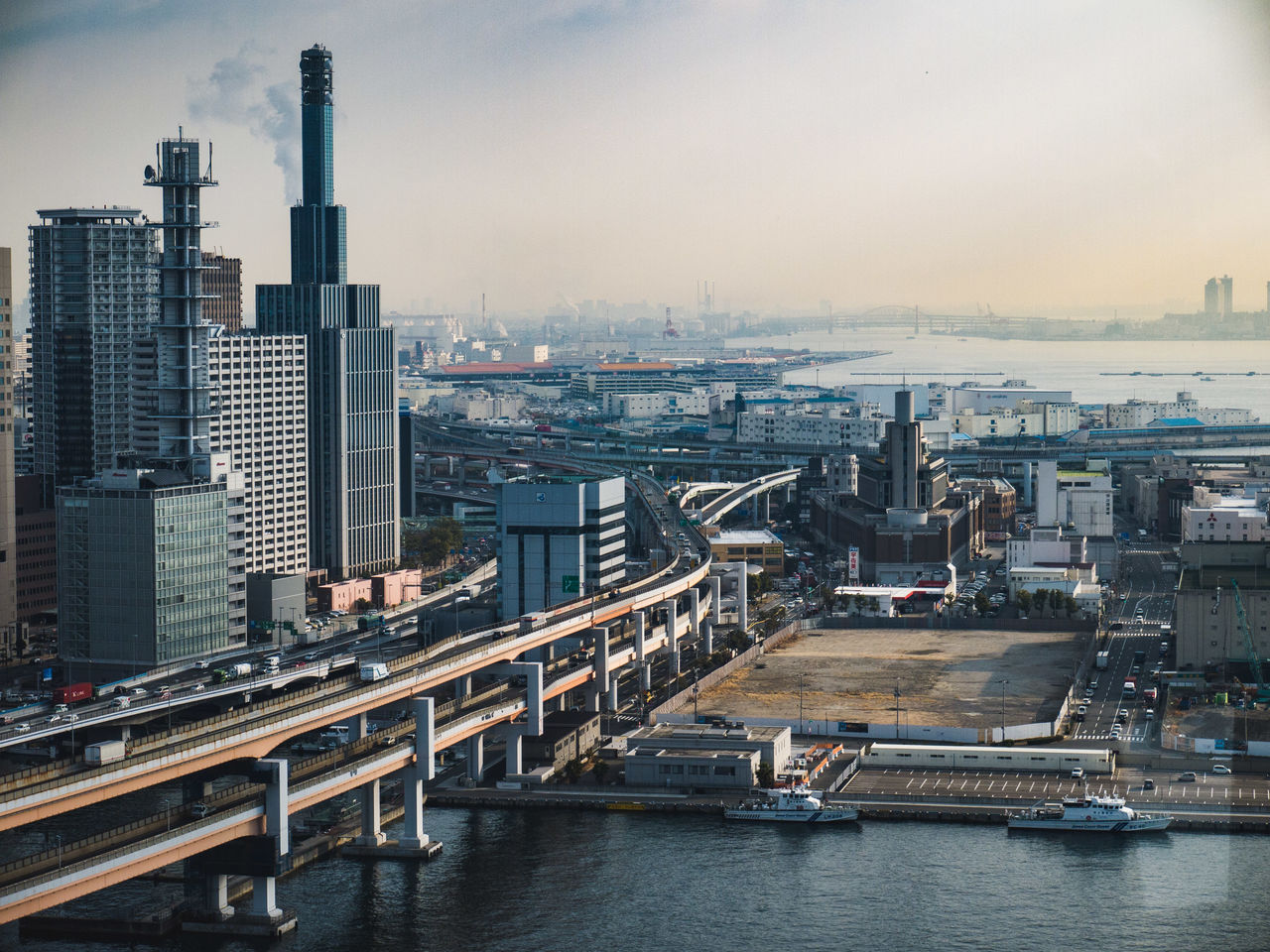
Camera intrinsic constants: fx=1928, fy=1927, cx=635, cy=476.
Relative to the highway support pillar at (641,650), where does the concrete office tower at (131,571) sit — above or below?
above

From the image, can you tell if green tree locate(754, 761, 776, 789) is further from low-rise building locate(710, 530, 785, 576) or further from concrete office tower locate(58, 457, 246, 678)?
low-rise building locate(710, 530, 785, 576)

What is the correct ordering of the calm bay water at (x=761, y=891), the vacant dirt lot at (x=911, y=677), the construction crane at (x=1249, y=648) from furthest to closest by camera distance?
the construction crane at (x=1249, y=648), the vacant dirt lot at (x=911, y=677), the calm bay water at (x=761, y=891)

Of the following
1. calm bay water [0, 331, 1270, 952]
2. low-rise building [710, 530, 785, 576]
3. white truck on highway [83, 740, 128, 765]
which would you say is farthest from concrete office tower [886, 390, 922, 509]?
white truck on highway [83, 740, 128, 765]

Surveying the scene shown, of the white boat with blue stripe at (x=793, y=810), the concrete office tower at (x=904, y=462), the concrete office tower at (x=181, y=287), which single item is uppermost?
the concrete office tower at (x=181, y=287)

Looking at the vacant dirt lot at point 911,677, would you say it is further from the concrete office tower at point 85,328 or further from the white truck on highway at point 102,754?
the concrete office tower at point 85,328

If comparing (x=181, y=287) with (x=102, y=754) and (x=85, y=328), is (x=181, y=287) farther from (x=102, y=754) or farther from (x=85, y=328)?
(x=102, y=754)

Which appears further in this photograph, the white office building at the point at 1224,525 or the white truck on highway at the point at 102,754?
the white office building at the point at 1224,525

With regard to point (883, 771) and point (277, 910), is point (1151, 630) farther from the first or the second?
point (277, 910)

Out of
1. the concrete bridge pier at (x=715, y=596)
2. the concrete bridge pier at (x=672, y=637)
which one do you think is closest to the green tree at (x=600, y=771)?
the concrete bridge pier at (x=672, y=637)
